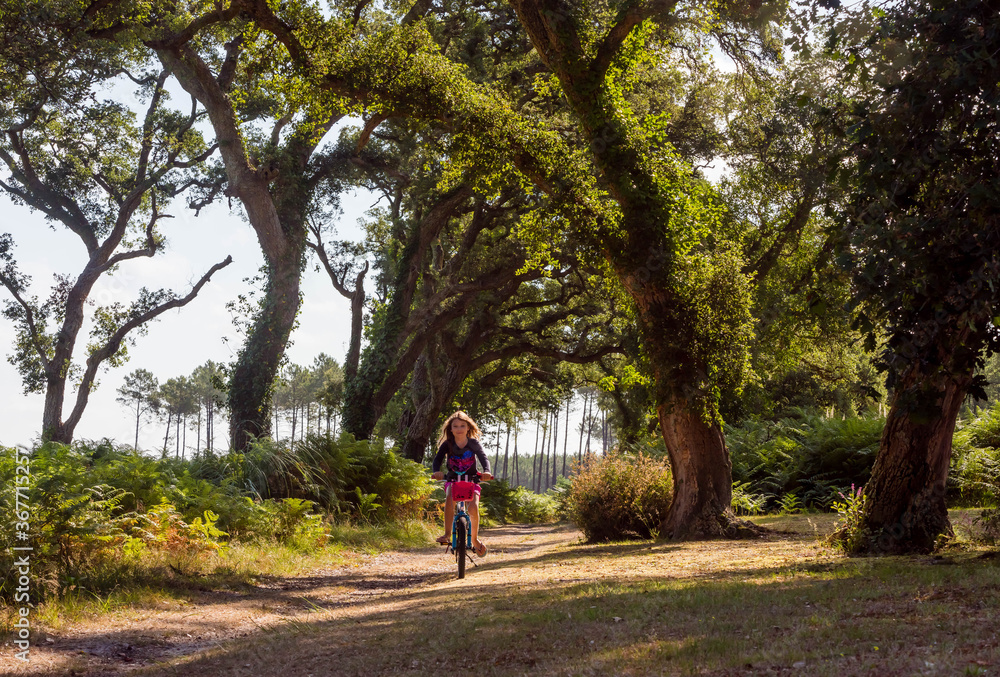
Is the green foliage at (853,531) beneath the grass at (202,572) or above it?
above

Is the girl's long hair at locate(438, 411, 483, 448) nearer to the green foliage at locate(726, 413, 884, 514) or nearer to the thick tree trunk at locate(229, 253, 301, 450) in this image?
the green foliage at locate(726, 413, 884, 514)

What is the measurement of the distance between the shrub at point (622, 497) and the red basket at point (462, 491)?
12.5 ft

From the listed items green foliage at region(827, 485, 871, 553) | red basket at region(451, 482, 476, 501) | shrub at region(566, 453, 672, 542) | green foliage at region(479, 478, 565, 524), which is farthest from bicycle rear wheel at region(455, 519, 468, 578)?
green foliage at region(479, 478, 565, 524)

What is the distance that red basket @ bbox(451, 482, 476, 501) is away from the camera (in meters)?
9.13

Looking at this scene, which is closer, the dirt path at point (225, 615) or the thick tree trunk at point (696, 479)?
the dirt path at point (225, 615)

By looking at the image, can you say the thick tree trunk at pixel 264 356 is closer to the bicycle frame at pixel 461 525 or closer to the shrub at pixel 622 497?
the shrub at pixel 622 497

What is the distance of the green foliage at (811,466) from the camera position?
15.1 metres

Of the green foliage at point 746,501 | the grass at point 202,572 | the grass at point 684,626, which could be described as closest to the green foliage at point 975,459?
the green foliage at point 746,501

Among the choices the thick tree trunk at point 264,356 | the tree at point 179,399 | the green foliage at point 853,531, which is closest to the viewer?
the green foliage at point 853,531

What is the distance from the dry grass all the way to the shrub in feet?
13.6

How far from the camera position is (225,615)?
7.14 meters

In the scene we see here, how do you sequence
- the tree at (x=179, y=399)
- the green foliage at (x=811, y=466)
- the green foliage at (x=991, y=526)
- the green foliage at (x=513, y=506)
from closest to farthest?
1. the green foliage at (x=991, y=526)
2. the green foliage at (x=811, y=466)
3. the green foliage at (x=513, y=506)
4. the tree at (x=179, y=399)

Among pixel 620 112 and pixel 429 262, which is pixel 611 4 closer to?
pixel 620 112

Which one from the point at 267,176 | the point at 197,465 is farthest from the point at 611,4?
the point at 197,465
